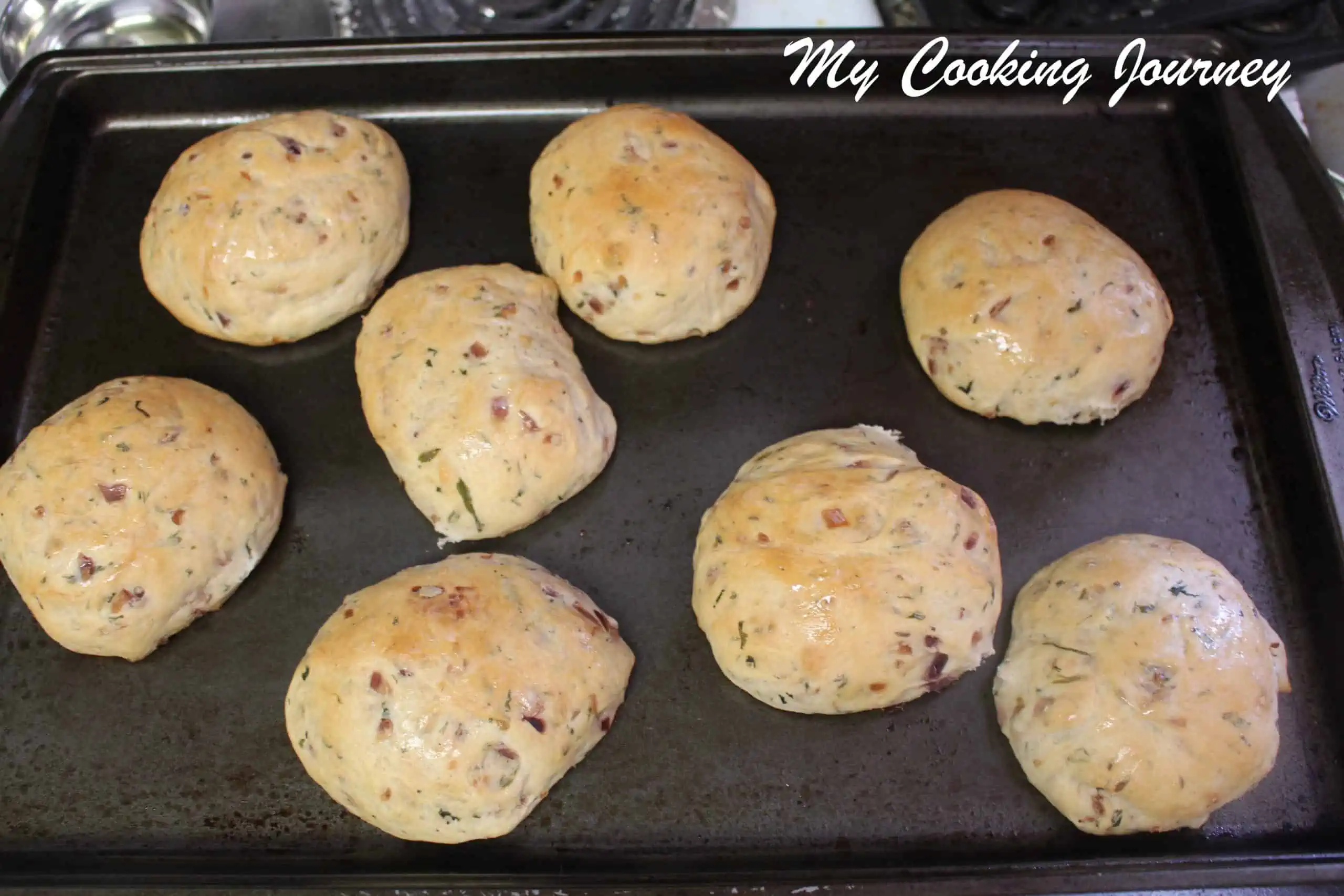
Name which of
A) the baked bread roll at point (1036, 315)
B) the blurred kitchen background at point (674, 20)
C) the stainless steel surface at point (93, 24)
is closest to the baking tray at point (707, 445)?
the baked bread roll at point (1036, 315)

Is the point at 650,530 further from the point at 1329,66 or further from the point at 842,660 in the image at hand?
the point at 1329,66

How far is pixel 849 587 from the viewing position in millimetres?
1732

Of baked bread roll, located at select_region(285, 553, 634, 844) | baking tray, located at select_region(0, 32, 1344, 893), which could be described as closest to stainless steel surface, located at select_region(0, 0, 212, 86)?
baking tray, located at select_region(0, 32, 1344, 893)

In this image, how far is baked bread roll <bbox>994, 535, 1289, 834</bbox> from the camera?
1.67 metres

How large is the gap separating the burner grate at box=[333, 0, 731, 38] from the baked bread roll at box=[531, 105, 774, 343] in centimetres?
47

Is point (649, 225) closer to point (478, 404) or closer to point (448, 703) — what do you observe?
point (478, 404)

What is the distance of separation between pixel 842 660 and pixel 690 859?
1.48 ft

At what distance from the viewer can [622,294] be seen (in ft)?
6.61

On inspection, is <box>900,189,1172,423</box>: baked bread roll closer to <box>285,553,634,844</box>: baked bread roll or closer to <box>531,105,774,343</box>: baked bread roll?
<box>531,105,774,343</box>: baked bread roll

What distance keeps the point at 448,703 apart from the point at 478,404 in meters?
0.56

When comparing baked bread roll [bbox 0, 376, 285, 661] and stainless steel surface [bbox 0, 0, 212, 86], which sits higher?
stainless steel surface [bbox 0, 0, 212, 86]

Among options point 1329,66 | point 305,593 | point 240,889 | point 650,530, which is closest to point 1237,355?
point 1329,66

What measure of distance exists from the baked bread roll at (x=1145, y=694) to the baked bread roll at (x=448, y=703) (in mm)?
802

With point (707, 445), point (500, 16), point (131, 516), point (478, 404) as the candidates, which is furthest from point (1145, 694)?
point (500, 16)
